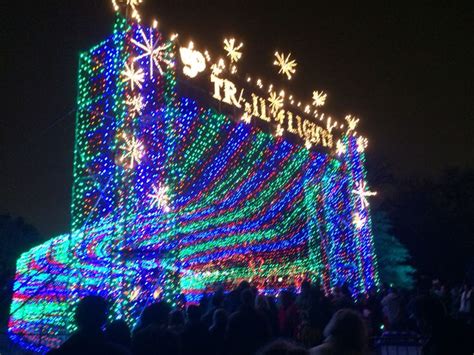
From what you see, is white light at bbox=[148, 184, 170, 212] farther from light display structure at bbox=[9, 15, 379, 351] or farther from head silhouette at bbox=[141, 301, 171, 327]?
head silhouette at bbox=[141, 301, 171, 327]

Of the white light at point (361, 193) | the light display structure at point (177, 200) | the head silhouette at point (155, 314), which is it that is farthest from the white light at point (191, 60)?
the white light at point (361, 193)

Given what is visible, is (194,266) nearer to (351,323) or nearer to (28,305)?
(28,305)

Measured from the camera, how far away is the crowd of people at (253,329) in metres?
2.74

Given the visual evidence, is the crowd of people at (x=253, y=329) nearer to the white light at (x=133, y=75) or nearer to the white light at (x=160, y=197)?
the white light at (x=160, y=197)

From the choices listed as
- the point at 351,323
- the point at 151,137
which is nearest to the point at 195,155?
the point at 151,137

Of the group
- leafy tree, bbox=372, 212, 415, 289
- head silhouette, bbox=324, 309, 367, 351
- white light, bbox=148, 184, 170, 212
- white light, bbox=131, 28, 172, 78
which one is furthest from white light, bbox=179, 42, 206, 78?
leafy tree, bbox=372, 212, 415, 289

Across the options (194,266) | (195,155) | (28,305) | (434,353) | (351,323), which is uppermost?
(195,155)

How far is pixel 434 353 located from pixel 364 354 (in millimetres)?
A: 826

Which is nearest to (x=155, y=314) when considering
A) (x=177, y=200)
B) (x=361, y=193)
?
(x=177, y=200)

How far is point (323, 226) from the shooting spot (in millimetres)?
17438

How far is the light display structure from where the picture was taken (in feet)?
29.4

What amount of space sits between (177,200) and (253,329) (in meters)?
9.14

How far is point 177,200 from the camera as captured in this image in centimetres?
1325

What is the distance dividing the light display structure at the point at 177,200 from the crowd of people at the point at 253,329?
323 cm
